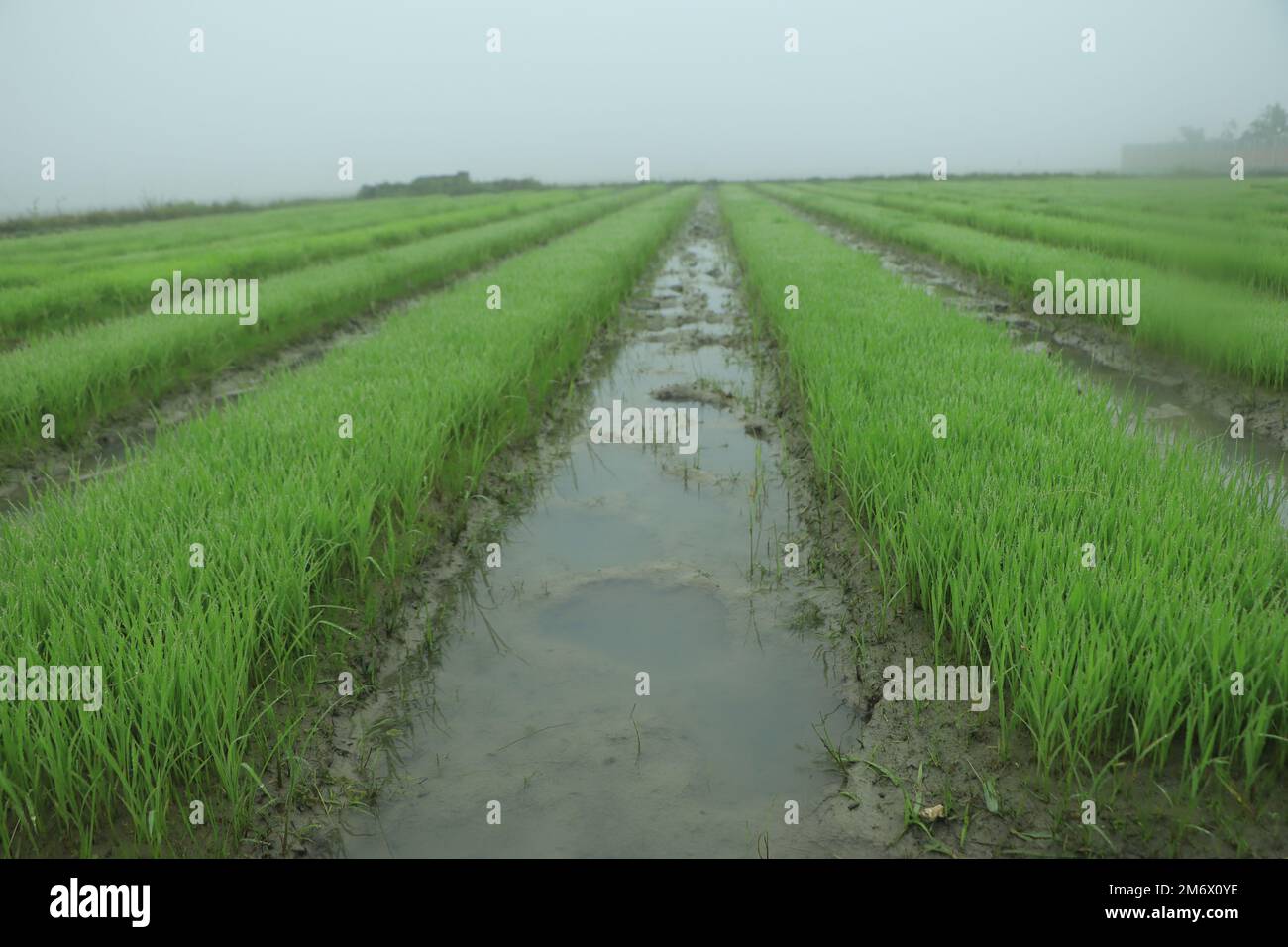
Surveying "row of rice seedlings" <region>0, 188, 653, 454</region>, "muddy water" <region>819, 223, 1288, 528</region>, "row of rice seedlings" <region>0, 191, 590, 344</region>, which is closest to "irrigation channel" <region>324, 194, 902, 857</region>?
"muddy water" <region>819, 223, 1288, 528</region>

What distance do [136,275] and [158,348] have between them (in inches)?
149

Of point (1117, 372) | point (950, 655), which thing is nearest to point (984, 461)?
point (950, 655)

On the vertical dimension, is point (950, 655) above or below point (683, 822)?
above

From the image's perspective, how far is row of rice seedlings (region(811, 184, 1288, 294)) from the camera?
17.7 feet

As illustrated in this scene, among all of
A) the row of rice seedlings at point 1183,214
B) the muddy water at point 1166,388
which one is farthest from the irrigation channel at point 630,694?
the row of rice seedlings at point 1183,214

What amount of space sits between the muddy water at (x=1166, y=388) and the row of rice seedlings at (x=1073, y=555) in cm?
39

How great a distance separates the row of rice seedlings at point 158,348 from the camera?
4.52m

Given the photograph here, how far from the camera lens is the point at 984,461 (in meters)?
2.80

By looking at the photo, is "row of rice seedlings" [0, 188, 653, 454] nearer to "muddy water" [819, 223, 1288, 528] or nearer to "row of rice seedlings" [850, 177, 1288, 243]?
"muddy water" [819, 223, 1288, 528]

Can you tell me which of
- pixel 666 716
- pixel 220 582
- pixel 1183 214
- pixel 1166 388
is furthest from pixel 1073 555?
pixel 1166 388

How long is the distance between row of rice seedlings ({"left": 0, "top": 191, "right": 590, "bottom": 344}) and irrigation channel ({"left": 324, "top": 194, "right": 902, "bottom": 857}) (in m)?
6.21

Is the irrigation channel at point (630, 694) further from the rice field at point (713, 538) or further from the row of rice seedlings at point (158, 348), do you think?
the row of rice seedlings at point (158, 348)

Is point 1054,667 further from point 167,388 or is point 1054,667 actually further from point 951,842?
point 167,388

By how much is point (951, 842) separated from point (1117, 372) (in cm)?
513
